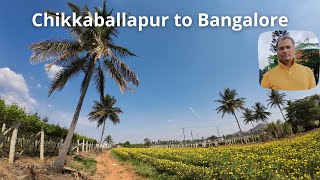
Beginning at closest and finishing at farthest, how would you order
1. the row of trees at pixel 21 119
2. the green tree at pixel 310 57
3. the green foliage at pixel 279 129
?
the green tree at pixel 310 57, the row of trees at pixel 21 119, the green foliage at pixel 279 129

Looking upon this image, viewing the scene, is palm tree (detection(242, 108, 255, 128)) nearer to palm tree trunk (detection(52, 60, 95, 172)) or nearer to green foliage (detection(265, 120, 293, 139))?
green foliage (detection(265, 120, 293, 139))

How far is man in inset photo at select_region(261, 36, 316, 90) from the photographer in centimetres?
388

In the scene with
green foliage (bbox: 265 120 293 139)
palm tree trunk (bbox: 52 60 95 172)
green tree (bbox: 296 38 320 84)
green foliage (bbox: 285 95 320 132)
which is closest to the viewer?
green tree (bbox: 296 38 320 84)

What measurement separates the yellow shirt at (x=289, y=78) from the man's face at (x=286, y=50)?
3.7 inches

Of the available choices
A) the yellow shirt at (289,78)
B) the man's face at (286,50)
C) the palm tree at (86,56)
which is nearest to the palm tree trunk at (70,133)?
the palm tree at (86,56)

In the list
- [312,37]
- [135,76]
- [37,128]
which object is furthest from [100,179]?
[312,37]

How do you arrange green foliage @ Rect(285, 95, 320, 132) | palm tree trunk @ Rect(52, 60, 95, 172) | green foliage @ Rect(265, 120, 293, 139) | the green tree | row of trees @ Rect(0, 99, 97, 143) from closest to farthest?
the green tree
palm tree trunk @ Rect(52, 60, 95, 172)
row of trees @ Rect(0, 99, 97, 143)
green foliage @ Rect(265, 120, 293, 139)
green foliage @ Rect(285, 95, 320, 132)

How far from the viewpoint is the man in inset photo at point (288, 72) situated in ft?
12.7

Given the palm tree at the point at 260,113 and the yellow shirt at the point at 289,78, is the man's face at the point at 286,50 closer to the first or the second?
the yellow shirt at the point at 289,78

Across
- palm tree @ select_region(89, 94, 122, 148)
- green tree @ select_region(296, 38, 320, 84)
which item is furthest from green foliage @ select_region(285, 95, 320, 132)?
green tree @ select_region(296, 38, 320, 84)

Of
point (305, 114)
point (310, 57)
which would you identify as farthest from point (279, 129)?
point (310, 57)

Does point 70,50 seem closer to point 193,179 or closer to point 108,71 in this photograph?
point 108,71

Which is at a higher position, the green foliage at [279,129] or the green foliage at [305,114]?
the green foliage at [305,114]

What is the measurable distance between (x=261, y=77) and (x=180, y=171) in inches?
391
